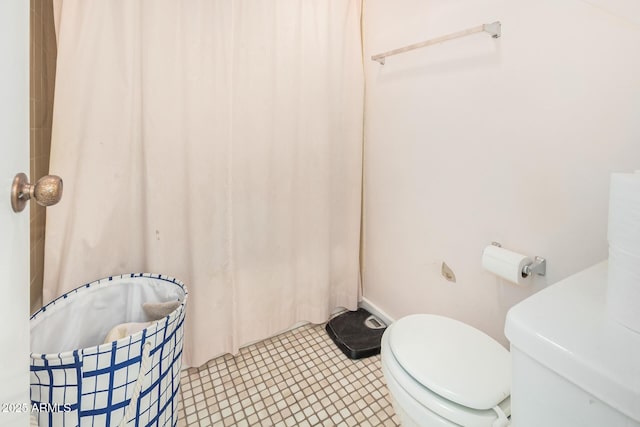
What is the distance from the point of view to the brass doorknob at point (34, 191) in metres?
0.47

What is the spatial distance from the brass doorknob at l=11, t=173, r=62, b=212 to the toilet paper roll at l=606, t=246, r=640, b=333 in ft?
3.33

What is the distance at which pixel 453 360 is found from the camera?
37.5 inches

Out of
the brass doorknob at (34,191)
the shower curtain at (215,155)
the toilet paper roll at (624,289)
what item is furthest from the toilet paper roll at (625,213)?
the shower curtain at (215,155)

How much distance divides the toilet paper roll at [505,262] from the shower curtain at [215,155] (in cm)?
84

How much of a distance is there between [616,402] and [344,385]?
119cm

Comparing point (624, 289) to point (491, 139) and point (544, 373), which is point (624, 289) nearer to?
point (544, 373)

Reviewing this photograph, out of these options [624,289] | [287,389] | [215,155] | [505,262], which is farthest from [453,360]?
[215,155]

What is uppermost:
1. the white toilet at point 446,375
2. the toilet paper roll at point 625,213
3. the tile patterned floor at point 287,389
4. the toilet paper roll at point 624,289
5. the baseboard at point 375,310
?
the toilet paper roll at point 625,213

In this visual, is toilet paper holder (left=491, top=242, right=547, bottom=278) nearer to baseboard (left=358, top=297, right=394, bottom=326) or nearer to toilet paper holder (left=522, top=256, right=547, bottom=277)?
toilet paper holder (left=522, top=256, right=547, bottom=277)

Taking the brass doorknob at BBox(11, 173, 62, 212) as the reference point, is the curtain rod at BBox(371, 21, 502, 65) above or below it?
above

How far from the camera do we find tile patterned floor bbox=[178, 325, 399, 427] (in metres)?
1.28

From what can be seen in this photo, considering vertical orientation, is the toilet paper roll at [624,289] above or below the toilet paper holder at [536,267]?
above

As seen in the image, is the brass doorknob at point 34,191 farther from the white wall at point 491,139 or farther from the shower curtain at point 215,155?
the white wall at point 491,139

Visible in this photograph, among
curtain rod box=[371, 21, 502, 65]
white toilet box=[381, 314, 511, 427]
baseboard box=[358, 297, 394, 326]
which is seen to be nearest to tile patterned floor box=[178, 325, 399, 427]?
baseboard box=[358, 297, 394, 326]
